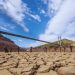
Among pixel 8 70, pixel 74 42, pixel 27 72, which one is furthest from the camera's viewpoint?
pixel 74 42

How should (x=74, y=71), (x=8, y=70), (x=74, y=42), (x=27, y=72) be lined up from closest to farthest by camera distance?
(x=74, y=71), (x=27, y=72), (x=8, y=70), (x=74, y=42)

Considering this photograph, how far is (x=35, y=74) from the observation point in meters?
2.85

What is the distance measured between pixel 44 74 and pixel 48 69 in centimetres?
30

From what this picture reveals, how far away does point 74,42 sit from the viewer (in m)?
53.3

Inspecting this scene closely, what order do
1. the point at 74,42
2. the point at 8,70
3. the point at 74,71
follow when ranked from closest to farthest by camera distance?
the point at 74,71 < the point at 8,70 < the point at 74,42

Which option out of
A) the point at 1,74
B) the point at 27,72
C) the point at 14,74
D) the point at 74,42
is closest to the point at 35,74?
the point at 27,72

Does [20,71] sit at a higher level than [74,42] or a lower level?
lower

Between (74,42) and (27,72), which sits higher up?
(74,42)

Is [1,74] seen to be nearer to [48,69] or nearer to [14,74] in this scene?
[14,74]

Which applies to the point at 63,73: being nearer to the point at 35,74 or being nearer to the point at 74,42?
the point at 35,74

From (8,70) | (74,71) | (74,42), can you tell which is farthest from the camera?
(74,42)

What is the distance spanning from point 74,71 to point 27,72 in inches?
26.3

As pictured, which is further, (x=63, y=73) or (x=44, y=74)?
(x=44, y=74)

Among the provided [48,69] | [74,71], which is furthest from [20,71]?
[74,71]
